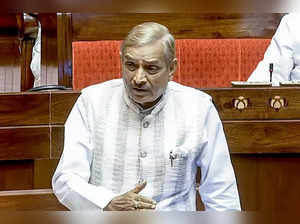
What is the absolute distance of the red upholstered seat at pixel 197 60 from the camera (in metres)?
Answer: 3.09

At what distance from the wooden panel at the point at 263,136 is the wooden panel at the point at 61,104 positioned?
0.48m

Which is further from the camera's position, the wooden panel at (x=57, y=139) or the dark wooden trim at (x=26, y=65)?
the dark wooden trim at (x=26, y=65)

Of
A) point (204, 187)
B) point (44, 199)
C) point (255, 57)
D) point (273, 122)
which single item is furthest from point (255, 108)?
point (255, 57)

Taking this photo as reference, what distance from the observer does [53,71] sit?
3324 millimetres

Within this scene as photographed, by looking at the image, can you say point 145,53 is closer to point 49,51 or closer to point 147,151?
point 147,151

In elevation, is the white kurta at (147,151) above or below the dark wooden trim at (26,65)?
below

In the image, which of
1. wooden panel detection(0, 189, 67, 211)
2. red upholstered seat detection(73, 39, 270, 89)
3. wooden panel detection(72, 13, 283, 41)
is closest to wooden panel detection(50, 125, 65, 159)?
wooden panel detection(0, 189, 67, 211)

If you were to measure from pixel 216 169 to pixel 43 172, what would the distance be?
22.9 inches

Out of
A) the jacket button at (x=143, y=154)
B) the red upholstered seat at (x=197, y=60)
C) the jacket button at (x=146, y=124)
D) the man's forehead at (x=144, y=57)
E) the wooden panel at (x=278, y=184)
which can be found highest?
the red upholstered seat at (x=197, y=60)

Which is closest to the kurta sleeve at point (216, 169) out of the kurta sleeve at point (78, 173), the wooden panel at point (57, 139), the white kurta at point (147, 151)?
the white kurta at point (147, 151)

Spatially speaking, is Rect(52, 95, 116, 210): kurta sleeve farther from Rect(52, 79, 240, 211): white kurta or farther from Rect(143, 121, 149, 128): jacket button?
Rect(143, 121, 149, 128): jacket button

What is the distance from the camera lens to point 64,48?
3.32m

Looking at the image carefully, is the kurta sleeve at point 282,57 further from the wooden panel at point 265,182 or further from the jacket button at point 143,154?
the jacket button at point 143,154

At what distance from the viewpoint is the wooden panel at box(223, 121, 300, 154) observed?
1.88 m
